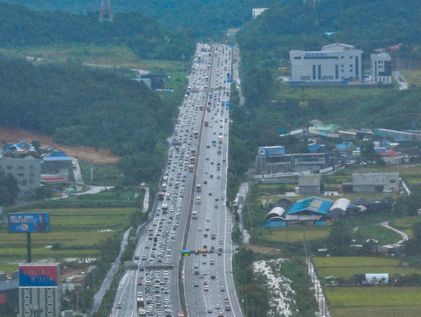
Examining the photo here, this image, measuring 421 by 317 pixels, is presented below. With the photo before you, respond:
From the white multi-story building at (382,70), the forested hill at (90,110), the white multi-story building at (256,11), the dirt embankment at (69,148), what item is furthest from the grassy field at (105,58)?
the white multi-story building at (256,11)

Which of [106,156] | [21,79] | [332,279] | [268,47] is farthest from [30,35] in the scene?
[332,279]

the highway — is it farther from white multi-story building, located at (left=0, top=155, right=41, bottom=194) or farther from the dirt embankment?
white multi-story building, located at (left=0, top=155, right=41, bottom=194)

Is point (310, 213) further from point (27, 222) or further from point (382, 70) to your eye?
point (382, 70)

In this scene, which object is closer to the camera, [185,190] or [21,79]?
[185,190]

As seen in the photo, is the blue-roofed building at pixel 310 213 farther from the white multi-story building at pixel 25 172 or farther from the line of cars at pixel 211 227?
the white multi-story building at pixel 25 172

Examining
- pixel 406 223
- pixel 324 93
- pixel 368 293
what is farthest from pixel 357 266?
pixel 324 93

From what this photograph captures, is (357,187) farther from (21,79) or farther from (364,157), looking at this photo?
(21,79)
